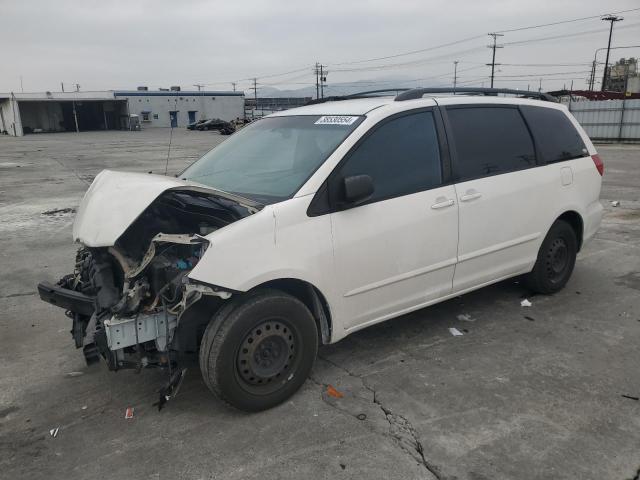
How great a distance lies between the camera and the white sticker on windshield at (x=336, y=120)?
366 centimetres

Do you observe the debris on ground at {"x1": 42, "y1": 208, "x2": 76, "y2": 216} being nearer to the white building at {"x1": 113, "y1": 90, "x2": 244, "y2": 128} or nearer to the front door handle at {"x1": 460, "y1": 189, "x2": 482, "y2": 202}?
the front door handle at {"x1": 460, "y1": 189, "x2": 482, "y2": 202}

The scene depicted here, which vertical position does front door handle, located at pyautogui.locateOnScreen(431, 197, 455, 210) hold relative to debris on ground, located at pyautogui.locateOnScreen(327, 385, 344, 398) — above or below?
above

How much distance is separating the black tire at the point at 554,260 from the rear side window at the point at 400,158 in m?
1.64

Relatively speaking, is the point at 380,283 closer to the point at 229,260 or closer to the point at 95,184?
the point at 229,260

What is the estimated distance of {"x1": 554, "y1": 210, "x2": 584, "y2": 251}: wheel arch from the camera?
498 cm

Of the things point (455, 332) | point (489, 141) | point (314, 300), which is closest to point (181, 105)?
point (489, 141)

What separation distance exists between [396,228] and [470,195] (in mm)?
808

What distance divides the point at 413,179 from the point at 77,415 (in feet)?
8.89

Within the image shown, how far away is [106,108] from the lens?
66.4 meters

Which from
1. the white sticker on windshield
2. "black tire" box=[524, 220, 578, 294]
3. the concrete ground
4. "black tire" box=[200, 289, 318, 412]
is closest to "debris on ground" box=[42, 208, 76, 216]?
the concrete ground

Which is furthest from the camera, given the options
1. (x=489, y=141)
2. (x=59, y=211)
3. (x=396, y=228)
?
(x=59, y=211)

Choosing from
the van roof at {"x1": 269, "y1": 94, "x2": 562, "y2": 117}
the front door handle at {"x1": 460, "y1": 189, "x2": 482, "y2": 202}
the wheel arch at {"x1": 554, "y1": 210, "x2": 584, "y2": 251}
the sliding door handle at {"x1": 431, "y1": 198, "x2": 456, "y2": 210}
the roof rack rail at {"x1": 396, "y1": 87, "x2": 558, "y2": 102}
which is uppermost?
the roof rack rail at {"x1": 396, "y1": 87, "x2": 558, "y2": 102}

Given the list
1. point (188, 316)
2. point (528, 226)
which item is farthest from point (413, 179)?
point (188, 316)

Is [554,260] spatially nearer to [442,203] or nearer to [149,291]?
[442,203]
